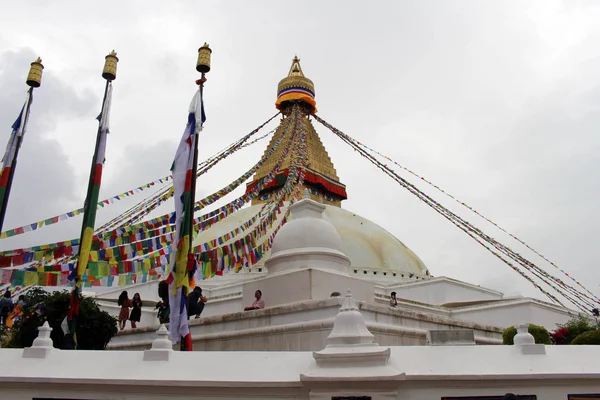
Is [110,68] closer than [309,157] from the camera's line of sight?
Yes

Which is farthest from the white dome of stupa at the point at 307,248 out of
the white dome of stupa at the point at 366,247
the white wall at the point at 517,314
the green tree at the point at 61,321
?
the white dome of stupa at the point at 366,247

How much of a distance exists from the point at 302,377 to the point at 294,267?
478 cm

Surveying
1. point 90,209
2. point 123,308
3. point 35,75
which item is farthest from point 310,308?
point 35,75

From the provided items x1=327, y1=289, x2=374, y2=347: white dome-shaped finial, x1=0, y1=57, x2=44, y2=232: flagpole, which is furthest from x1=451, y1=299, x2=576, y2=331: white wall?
x1=0, y1=57, x2=44, y2=232: flagpole

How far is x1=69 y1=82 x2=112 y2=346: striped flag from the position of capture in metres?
7.45

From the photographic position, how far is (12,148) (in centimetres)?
982

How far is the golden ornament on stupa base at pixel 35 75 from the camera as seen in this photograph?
9.94 metres

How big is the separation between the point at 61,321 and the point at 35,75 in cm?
497

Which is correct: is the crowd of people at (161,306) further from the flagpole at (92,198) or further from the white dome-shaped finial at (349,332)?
the white dome-shaped finial at (349,332)

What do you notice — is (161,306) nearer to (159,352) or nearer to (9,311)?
(9,311)

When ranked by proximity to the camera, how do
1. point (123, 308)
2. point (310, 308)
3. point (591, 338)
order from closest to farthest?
point (591, 338) → point (310, 308) → point (123, 308)

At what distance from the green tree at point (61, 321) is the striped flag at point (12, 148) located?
2.29 meters

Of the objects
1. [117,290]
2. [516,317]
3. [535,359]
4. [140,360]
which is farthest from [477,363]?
[117,290]

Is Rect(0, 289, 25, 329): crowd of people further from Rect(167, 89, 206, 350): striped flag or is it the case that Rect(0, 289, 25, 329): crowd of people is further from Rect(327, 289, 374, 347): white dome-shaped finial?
Rect(327, 289, 374, 347): white dome-shaped finial
